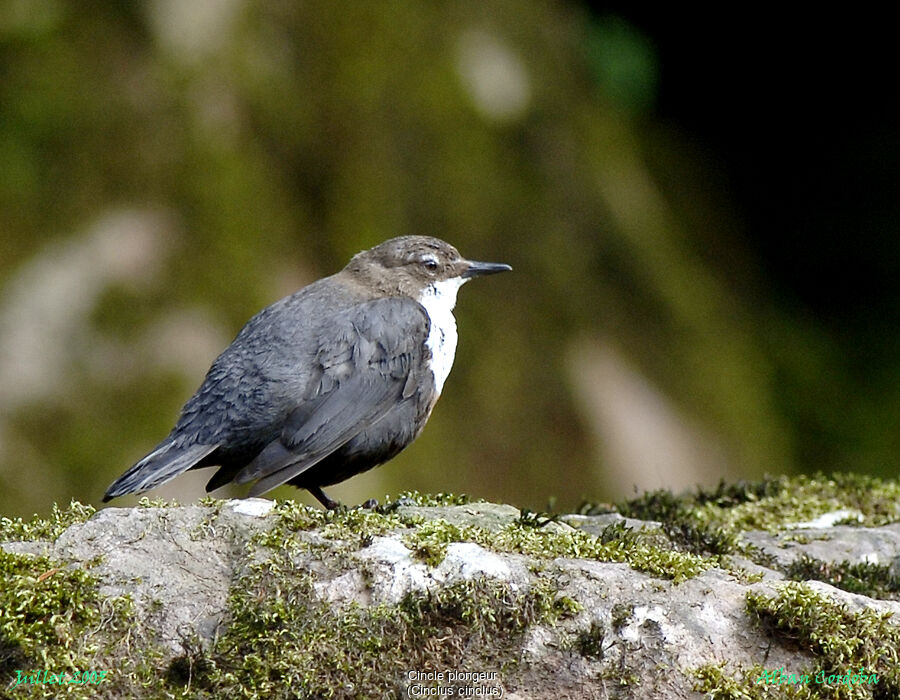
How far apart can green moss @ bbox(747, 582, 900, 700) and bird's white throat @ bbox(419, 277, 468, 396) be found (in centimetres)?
217

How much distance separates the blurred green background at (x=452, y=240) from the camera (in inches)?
267

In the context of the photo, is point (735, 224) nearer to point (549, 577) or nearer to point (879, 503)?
point (879, 503)

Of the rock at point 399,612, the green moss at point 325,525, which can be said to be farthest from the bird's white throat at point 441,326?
the rock at point 399,612

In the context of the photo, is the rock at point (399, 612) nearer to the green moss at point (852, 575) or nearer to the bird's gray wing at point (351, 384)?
the green moss at point (852, 575)

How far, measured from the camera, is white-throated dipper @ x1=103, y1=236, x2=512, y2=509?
4422mm

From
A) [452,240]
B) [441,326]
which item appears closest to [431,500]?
[441,326]

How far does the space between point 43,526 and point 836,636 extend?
216 cm

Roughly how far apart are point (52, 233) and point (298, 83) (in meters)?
1.95

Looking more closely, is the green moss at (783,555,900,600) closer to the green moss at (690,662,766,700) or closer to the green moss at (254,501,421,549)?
the green moss at (690,662,766,700)

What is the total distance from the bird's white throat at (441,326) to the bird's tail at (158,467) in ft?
3.54

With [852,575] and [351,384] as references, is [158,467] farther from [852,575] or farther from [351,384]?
[852,575]

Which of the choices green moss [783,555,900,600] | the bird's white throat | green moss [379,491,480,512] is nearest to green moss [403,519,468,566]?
green moss [379,491,480,512]

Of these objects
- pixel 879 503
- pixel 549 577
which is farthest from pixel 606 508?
pixel 549 577

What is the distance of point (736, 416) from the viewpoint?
9.08 m
